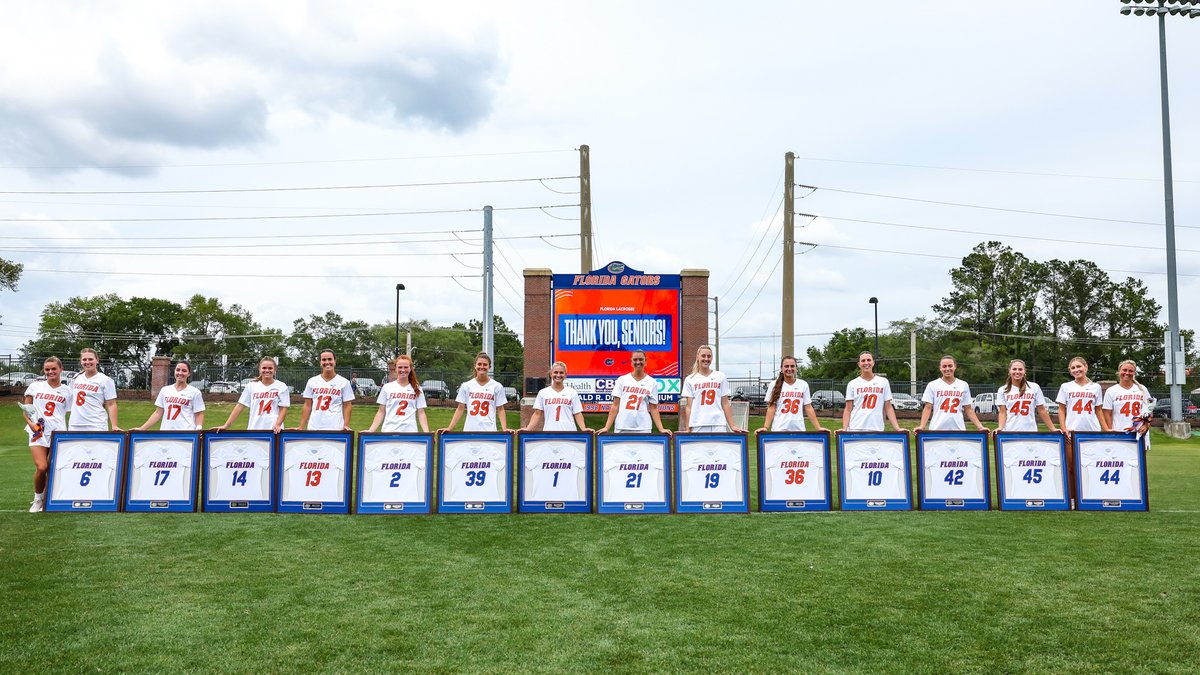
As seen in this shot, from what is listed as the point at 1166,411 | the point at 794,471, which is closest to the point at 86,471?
the point at 794,471

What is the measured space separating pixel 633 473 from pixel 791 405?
6.83 feet

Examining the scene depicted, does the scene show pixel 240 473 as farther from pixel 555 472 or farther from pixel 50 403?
pixel 555 472

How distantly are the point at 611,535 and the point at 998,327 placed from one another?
69.3 m

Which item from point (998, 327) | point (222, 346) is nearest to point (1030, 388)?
point (998, 327)

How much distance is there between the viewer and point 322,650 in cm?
458

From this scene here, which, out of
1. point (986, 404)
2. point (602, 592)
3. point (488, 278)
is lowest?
point (602, 592)

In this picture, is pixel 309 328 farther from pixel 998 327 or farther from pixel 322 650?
pixel 322 650

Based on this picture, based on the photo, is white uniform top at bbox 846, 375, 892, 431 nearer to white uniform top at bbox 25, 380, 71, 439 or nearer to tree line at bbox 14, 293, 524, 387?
white uniform top at bbox 25, 380, 71, 439

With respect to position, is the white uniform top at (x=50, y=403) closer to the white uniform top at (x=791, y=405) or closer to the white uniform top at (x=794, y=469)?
the white uniform top at (x=794, y=469)

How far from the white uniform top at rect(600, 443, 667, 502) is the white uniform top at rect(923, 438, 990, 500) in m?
2.97

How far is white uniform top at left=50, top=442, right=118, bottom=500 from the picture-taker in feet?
29.9

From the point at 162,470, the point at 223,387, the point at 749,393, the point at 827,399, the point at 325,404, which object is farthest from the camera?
the point at 223,387

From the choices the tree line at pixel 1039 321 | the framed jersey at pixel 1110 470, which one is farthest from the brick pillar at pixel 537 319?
the tree line at pixel 1039 321

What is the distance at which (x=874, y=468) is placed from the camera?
917 cm
